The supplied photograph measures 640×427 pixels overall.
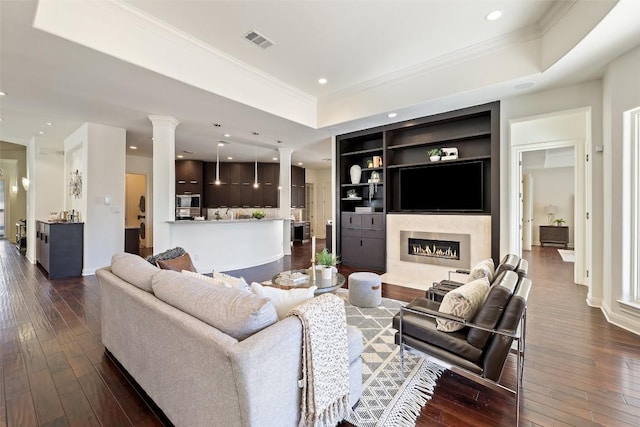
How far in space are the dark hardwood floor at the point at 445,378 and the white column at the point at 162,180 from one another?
1.41m

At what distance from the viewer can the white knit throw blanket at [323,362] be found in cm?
132

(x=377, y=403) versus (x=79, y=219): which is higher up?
(x=79, y=219)

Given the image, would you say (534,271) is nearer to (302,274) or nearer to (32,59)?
(302,274)

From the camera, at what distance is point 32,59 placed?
2916 millimetres

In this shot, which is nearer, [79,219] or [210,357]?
[210,357]

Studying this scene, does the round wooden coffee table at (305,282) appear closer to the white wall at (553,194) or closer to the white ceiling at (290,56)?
the white ceiling at (290,56)

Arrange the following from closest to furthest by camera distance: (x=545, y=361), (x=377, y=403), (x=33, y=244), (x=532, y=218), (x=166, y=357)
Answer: (x=166, y=357) < (x=377, y=403) < (x=545, y=361) < (x=33, y=244) < (x=532, y=218)

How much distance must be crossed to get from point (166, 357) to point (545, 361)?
2897mm

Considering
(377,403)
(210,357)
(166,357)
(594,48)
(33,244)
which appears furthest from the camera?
(33,244)

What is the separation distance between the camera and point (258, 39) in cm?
333

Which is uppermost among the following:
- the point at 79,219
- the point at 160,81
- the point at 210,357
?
the point at 160,81

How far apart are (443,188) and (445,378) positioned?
136 inches

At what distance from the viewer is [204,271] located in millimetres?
5316

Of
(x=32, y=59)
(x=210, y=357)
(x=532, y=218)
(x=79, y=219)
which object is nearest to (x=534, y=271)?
(x=532, y=218)
